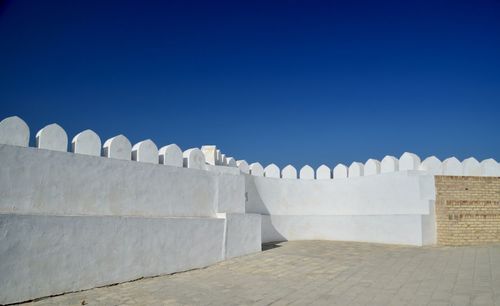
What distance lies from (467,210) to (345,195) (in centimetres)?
333

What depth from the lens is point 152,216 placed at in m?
7.04

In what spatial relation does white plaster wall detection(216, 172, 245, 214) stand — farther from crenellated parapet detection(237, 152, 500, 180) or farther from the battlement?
crenellated parapet detection(237, 152, 500, 180)

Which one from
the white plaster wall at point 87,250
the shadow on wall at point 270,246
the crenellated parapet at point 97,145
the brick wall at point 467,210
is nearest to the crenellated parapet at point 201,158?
the crenellated parapet at point 97,145

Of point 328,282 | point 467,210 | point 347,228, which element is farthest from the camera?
point 347,228

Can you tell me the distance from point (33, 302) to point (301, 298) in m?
3.40

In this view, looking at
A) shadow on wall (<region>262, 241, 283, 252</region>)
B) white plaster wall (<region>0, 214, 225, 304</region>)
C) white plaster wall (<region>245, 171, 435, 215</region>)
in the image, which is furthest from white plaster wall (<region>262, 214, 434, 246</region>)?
white plaster wall (<region>0, 214, 225, 304</region>)

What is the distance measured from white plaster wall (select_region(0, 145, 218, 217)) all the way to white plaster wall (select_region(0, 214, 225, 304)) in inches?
13.5

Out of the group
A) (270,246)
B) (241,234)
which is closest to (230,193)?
(241,234)

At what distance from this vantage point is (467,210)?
984 cm

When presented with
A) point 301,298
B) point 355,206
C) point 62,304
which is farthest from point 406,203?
point 62,304

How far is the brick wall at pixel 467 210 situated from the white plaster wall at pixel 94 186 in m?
5.86

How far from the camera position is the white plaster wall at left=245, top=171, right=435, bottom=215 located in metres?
10.1

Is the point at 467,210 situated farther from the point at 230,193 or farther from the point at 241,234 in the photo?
the point at 230,193

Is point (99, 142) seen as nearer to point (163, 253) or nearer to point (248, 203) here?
point (163, 253)
